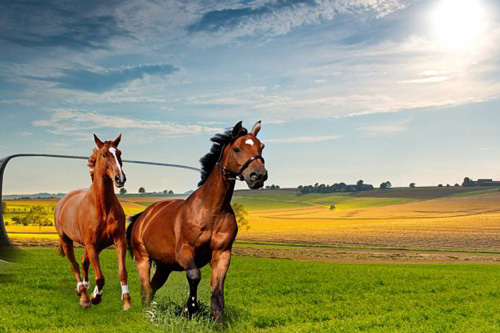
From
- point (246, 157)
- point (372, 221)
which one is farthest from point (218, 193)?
point (372, 221)

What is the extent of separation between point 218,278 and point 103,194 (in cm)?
180

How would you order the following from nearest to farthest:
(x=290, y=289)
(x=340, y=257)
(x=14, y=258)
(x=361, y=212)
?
1. (x=14, y=258)
2. (x=290, y=289)
3. (x=340, y=257)
4. (x=361, y=212)

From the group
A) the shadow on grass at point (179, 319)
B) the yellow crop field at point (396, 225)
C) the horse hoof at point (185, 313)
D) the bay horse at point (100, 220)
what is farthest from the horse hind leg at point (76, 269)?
the yellow crop field at point (396, 225)

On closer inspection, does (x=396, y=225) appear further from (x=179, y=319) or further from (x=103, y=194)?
(x=103, y=194)

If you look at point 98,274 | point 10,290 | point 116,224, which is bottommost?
point 10,290

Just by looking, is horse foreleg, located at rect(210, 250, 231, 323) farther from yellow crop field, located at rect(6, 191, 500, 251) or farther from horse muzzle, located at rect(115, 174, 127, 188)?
horse muzzle, located at rect(115, 174, 127, 188)

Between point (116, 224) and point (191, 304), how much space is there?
1.41 meters

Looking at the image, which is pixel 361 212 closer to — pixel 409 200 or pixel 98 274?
pixel 409 200

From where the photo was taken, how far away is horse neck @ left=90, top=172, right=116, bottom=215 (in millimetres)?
6426

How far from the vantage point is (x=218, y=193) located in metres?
6.16

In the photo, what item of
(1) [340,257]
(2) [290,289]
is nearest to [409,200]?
(1) [340,257]

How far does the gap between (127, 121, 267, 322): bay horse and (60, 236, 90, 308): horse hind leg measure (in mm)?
1027

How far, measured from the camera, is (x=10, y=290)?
42.2ft

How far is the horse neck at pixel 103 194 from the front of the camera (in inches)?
253
